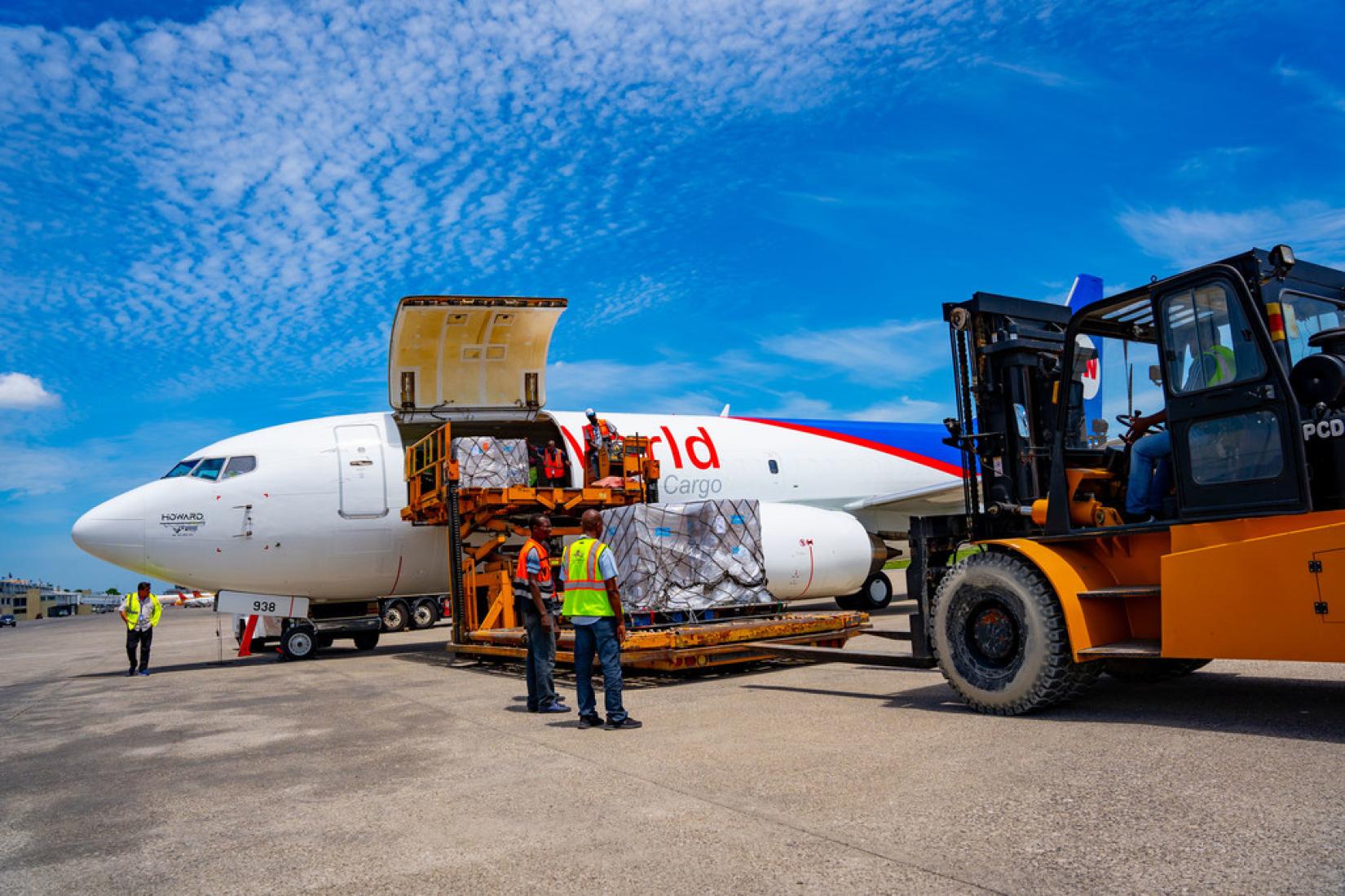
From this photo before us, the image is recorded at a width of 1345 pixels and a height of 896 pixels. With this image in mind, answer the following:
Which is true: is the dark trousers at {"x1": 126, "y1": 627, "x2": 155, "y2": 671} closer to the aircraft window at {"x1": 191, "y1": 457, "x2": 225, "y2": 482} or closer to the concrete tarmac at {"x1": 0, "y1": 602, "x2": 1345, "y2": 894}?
the aircraft window at {"x1": 191, "y1": 457, "x2": 225, "y2": 482}

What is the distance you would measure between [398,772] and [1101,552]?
5.18 metres

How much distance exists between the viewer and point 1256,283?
19.3 ft

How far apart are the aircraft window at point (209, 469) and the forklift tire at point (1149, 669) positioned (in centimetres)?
1226

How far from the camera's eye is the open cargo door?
559 inches

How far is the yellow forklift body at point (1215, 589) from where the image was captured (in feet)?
17.5

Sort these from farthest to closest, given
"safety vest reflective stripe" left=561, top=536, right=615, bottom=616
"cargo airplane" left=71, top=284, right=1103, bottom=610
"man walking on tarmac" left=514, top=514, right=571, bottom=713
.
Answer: "cargo airplane" left=71, top=284, right=1103, bottom=610
"man walking on tarmac" left=514, top=514, right=571, bottom=713
"safety vest reflective stripe" left=561, top=536, right=615, bottom=616

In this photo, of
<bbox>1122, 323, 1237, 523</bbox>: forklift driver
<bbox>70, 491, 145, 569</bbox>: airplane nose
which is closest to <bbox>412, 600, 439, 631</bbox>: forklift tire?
<bbox>70, 491, 145, 569</bbox>: airplane nose

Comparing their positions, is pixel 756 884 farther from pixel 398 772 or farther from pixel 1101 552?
pixel 1101 552

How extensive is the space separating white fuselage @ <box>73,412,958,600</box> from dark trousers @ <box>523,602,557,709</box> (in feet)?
18.4

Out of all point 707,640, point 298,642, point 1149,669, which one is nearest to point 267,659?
point 298,642

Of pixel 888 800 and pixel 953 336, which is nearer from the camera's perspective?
pixel 888 800

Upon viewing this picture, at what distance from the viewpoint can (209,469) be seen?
14094 mm

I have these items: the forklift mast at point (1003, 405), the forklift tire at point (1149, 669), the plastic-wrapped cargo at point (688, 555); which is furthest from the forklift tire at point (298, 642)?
the forklift tire at point (1149, 669)

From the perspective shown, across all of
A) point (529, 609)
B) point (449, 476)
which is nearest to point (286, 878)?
point (529, 609)
